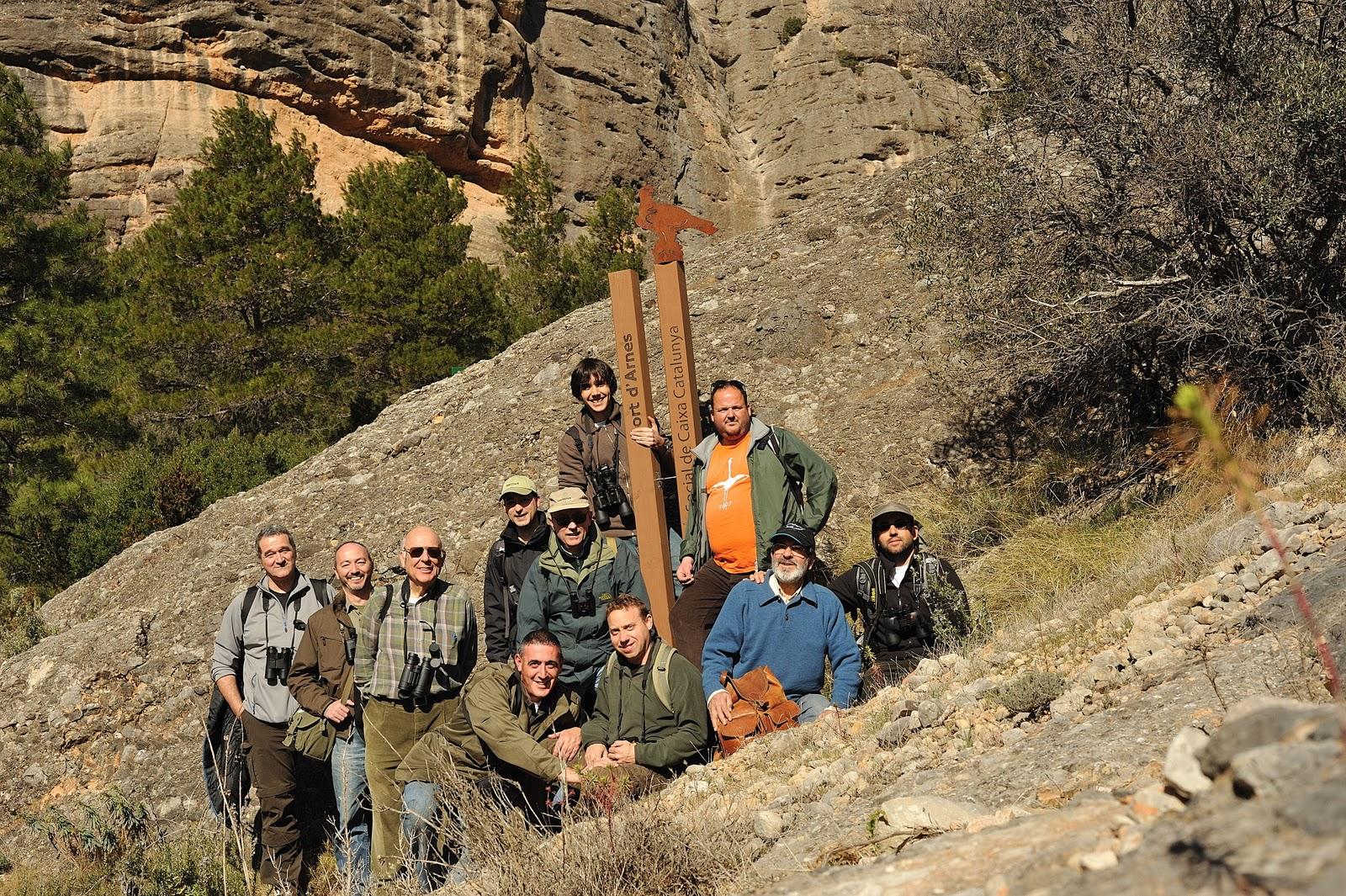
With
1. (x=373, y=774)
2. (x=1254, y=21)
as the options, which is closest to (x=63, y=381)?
(x=373, y=774)

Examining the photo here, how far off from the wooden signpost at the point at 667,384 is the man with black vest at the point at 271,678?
181 centimetres

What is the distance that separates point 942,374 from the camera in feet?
34.9

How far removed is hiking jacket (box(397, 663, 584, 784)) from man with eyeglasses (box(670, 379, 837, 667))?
1.00 m

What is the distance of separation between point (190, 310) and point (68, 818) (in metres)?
13.3

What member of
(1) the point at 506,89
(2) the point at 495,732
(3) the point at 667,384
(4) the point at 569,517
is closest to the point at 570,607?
(4) the point at 569,517

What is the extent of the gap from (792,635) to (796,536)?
47cm

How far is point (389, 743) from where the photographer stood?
529 cm

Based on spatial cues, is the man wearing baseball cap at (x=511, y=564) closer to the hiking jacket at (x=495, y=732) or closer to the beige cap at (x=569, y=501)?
the beige cap at (x=569, y=501)

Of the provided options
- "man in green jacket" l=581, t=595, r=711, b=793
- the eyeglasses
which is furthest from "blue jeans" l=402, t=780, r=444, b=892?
the eyeglasses

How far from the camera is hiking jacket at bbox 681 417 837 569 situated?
584cm

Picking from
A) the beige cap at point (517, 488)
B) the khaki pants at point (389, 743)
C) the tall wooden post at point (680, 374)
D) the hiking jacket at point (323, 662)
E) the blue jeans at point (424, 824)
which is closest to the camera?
the blue jeans at point (424, 824)

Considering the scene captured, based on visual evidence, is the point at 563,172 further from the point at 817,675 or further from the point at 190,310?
the point at 817,675

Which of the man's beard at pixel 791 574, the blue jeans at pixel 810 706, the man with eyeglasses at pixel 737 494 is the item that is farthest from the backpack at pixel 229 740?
the blue jeans at pixel 810 706

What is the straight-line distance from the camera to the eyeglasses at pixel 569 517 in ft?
18.7
